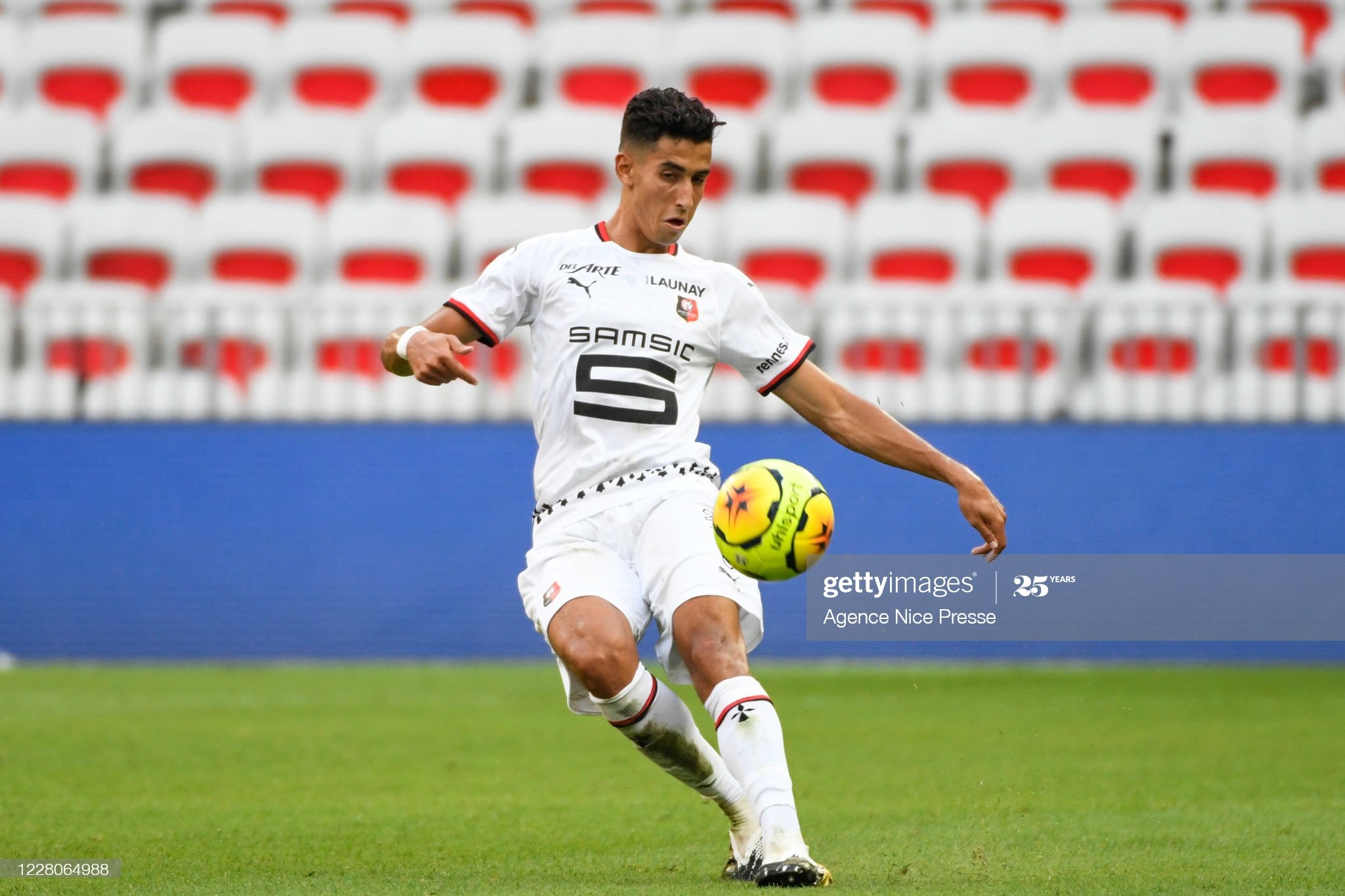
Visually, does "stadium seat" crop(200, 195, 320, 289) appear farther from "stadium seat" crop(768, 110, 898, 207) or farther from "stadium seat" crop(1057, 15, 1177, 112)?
"stadium seat" crop(1057, 15, 1177, 112)

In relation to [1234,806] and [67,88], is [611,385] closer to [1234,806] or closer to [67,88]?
[1234,806]

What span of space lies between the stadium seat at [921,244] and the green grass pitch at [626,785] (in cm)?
337

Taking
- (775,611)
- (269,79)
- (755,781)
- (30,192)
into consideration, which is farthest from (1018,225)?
(755,781)

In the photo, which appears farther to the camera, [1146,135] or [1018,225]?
[1146,135]

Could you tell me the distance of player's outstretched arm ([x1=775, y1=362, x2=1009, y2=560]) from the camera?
190 inches

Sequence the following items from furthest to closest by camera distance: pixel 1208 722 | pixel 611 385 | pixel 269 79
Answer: pixel 269 79 < pixel 1208 722 < pixel 611 385

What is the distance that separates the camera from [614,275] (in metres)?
5.17

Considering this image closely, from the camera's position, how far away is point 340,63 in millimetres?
15406

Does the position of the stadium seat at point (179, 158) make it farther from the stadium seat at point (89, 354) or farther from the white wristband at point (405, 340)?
the white wristband at point (405, 340)

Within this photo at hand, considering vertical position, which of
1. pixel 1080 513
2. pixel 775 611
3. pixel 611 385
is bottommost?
pixel 775 611

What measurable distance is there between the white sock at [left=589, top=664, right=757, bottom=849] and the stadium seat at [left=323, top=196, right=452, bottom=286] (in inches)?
346

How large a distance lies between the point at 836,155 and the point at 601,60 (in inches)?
94.0

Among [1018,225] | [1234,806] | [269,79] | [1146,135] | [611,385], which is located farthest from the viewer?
[269,79]

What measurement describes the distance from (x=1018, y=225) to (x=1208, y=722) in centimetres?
541
